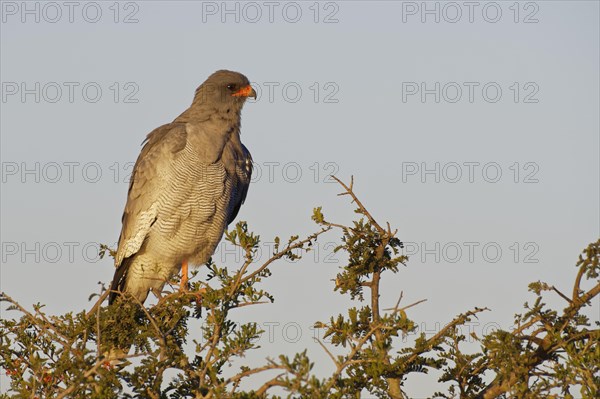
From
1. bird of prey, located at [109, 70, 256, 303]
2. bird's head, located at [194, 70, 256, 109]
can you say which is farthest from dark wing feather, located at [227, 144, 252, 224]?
bird's head, located at [194, 70, 256, 109]

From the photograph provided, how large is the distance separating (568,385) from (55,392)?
2997 mm

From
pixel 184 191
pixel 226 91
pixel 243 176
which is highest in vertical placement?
pixel 226 91

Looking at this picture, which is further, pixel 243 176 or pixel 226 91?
pixel 226 91

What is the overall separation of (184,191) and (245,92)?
1464mm

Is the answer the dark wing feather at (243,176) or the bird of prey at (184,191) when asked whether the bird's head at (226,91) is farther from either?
the dark wing feather at (243,176)

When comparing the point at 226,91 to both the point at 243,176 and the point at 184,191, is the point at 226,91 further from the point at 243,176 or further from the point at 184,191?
the point at 184,191

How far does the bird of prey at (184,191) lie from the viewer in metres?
7.79

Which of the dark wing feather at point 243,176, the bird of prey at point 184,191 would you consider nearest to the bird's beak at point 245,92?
the bird of prey at point 184,191

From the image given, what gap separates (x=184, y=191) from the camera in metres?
7.75

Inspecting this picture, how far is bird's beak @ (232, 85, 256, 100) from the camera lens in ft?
28.3

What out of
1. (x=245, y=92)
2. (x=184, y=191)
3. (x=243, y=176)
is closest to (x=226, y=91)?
Answer: (x=245, y=92)

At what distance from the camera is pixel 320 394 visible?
12.6 feet

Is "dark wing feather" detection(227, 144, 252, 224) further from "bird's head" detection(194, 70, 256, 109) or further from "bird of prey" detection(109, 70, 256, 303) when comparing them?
"bird's head" detection(194, 70, 256, 109)

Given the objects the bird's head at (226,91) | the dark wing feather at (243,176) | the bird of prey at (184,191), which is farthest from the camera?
the bird's head at (226,91)
